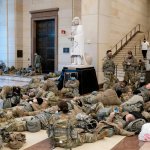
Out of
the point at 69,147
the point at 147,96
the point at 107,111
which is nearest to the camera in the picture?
the point at 69,147

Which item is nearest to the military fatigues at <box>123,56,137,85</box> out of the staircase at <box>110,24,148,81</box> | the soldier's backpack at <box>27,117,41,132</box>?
the staircase at <box>110,24,148,81</box>

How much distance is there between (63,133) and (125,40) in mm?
14981

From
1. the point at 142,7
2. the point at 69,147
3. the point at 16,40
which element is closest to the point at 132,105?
the point at 69,147

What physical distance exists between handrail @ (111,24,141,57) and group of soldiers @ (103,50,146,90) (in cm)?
469

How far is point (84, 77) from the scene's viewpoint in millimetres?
11375

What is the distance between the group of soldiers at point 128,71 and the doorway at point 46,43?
24.8 ft

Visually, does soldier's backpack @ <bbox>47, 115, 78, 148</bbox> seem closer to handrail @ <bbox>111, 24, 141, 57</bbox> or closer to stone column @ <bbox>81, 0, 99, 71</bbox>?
stone column @ <bbox>81, 0, 99, 71</bbox>

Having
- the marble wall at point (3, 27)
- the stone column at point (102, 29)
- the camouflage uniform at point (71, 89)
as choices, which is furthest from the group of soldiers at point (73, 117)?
the marble wall at point (3, 27)

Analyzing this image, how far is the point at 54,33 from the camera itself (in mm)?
18312

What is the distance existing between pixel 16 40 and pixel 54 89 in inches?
400

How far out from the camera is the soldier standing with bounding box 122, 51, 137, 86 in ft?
38.9

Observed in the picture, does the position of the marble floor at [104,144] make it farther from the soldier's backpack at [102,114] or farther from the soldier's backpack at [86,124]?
the soldier's backpack at [102,114]

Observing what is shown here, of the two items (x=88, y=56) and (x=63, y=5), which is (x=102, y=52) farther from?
(x=63, y=5)

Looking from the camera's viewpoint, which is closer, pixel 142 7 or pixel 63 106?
pixel 63 106
